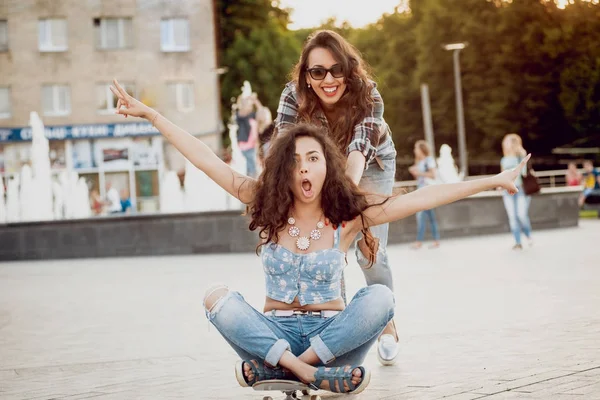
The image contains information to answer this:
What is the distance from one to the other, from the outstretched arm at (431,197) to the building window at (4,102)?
49018 millimetres

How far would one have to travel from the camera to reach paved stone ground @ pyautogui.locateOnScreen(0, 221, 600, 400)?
20.1 feet

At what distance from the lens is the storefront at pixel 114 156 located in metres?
53.6

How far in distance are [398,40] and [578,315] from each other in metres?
60.2

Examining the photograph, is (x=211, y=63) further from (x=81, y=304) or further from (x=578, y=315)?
(x=578, y=315)

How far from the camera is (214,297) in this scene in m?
5.39

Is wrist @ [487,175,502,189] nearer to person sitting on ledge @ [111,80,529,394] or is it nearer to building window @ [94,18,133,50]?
person sitting on ledge @ [111,80,529,394]

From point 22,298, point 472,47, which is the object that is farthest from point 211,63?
point 22,298

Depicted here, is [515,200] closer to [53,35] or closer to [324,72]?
[324,72]

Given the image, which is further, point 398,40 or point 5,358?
point 398,40

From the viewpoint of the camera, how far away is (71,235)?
2073cm

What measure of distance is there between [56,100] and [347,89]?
1905 inches

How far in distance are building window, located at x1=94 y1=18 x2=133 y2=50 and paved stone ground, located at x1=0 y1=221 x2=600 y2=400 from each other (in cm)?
3828

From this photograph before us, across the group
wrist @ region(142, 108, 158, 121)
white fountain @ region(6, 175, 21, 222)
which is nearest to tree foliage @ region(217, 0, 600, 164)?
white fountain @ region(6, 175, 21, 222)

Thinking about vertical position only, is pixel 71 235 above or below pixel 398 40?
below
